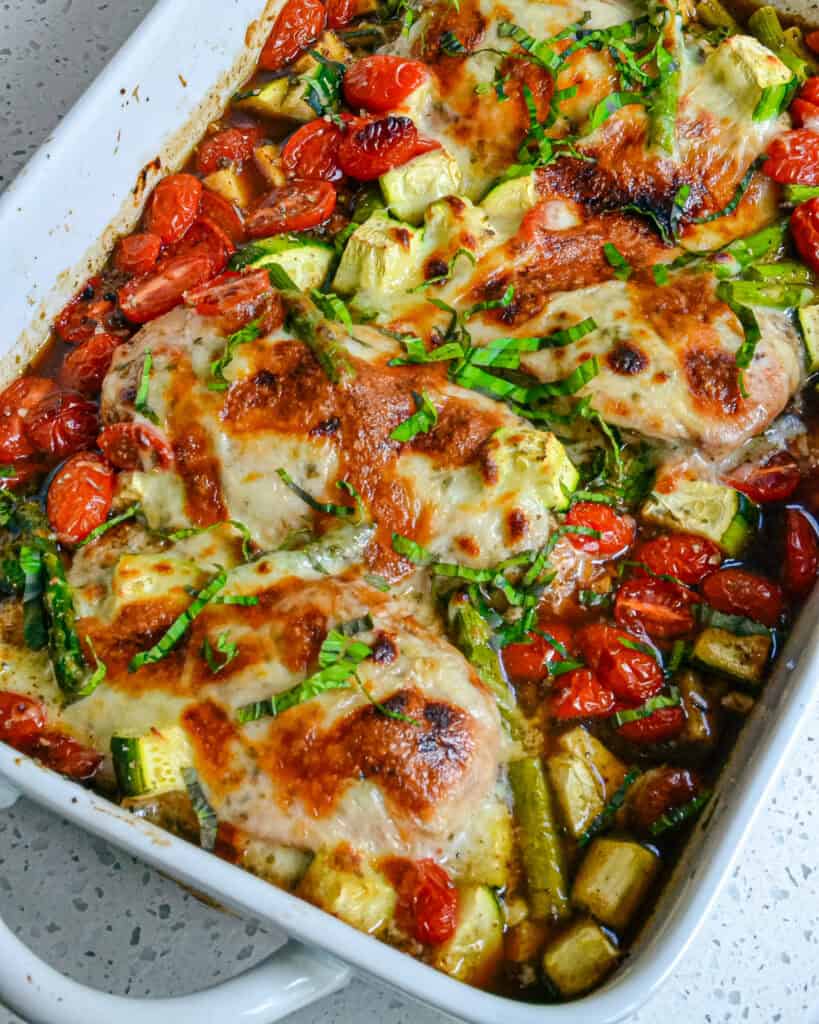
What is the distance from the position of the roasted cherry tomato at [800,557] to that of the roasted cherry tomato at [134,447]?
1.63 m

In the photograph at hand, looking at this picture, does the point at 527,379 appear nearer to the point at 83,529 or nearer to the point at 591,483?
the point at 591,483

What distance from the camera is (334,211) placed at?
366 cm

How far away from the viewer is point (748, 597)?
294 cm

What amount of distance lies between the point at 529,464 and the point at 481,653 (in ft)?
1.58

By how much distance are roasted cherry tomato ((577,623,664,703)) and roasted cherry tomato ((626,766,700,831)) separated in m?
0.22

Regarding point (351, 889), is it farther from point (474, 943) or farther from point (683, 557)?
point (683, 557)

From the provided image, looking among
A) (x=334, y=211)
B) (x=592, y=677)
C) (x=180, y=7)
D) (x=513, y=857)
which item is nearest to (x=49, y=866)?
(x=513, y=857)

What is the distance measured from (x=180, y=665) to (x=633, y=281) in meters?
1.59

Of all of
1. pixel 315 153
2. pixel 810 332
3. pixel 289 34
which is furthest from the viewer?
pixel 289 34

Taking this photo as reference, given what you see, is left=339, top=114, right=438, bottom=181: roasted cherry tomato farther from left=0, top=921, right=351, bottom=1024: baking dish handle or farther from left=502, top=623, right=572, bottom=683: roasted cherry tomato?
left=0, top=921, right=351, bottom=1024: baking dish handle

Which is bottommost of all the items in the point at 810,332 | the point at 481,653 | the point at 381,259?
the point at 810,332

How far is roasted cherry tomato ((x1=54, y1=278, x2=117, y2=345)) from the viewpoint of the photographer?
11.1 ft

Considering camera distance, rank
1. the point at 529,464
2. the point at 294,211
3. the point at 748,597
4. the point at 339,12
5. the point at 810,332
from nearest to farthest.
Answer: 1. the point at 529,464
2. the point at 748,597
3. the point at 810,332
4. the point at 294,211
5. the point at 339,12

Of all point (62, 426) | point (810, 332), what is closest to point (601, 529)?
point (810, 332)
